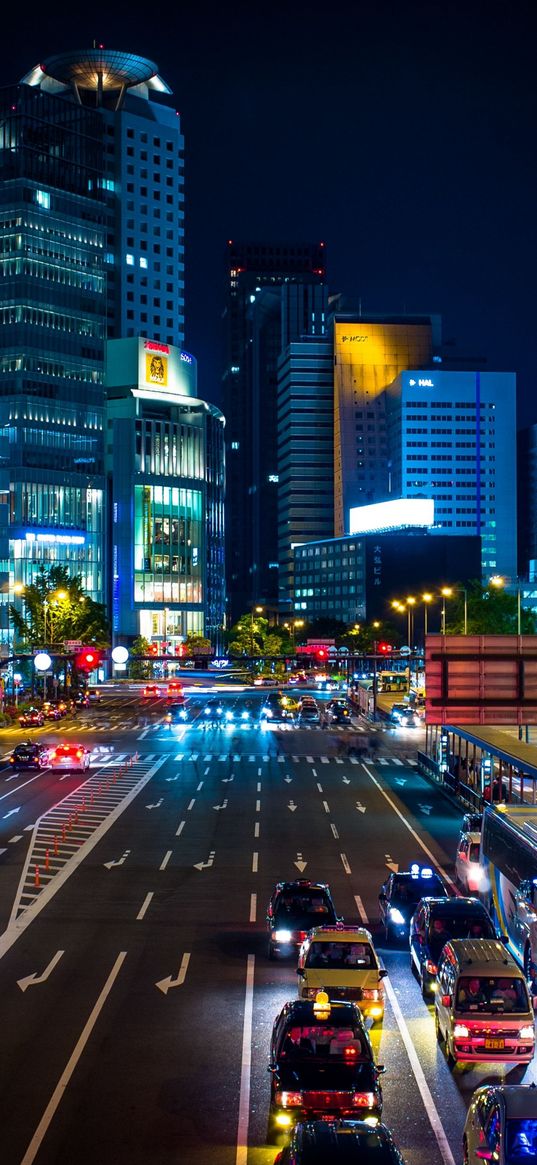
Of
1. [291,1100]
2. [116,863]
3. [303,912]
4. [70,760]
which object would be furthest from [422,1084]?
[70,760]

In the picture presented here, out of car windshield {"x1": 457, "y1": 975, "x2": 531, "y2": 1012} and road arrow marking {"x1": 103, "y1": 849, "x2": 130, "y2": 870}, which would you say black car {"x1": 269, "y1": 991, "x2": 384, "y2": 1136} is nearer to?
car windshield {"x1": 457, "y1": 975, "x2": 531, "y2": 1012}

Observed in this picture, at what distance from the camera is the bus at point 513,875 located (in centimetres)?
2672

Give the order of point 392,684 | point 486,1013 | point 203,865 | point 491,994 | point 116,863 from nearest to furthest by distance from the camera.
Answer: point 486,1013, point 491,994, point 203,865, point 116,863, point 392,684

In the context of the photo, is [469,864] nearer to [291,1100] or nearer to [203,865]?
[203,865]

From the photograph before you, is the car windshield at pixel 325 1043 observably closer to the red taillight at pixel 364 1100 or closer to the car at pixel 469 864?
the red taillight at pixel 364 1100

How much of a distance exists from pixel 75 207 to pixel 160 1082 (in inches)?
7476

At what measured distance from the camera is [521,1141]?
13922mm

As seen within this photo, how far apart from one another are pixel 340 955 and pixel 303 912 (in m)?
4.80

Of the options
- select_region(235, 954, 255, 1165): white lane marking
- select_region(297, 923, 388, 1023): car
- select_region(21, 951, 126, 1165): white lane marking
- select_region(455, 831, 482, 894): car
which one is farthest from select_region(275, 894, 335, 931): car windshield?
select_region(455, 831, 482, 894): car

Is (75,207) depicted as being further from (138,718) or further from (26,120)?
(138,718)

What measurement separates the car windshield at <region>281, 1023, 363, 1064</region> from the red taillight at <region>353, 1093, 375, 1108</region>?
75 cm

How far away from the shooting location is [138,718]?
372ft

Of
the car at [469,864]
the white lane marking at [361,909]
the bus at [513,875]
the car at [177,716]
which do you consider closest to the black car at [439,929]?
the bus at [513,875]

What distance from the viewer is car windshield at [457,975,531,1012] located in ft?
69.1
